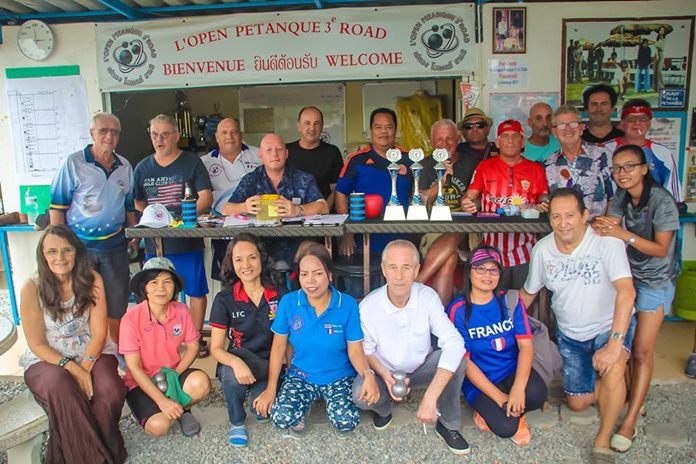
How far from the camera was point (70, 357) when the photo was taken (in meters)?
2.66

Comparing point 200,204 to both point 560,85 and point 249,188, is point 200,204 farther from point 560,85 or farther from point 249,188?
point 560,85

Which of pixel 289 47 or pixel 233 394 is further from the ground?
pixel 289 47

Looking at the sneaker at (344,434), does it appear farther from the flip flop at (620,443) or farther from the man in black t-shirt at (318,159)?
the man in black t-shirt at (318,159)

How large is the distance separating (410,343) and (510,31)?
2585 mm

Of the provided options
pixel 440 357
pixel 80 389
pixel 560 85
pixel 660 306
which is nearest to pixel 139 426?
pixel 80 389

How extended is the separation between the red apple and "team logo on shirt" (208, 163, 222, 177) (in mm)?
1202

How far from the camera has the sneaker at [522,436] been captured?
2.60 meters

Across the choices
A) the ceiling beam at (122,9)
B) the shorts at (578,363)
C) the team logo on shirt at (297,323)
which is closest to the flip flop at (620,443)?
the shorts at (578,363)

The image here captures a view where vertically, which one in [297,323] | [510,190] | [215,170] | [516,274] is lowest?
[297,323]

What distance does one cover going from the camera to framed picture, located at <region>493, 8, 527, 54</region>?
4.00m

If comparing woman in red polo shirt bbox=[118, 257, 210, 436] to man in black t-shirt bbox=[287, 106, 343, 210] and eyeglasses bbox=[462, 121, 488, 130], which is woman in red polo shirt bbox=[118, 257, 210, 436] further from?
eyeglasses bbox=[462, 121, 488, 130]

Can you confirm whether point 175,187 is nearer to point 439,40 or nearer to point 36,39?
point 36,39

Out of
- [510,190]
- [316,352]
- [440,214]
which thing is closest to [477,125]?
[510,190]

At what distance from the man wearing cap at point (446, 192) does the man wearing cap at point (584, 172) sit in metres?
0.56
